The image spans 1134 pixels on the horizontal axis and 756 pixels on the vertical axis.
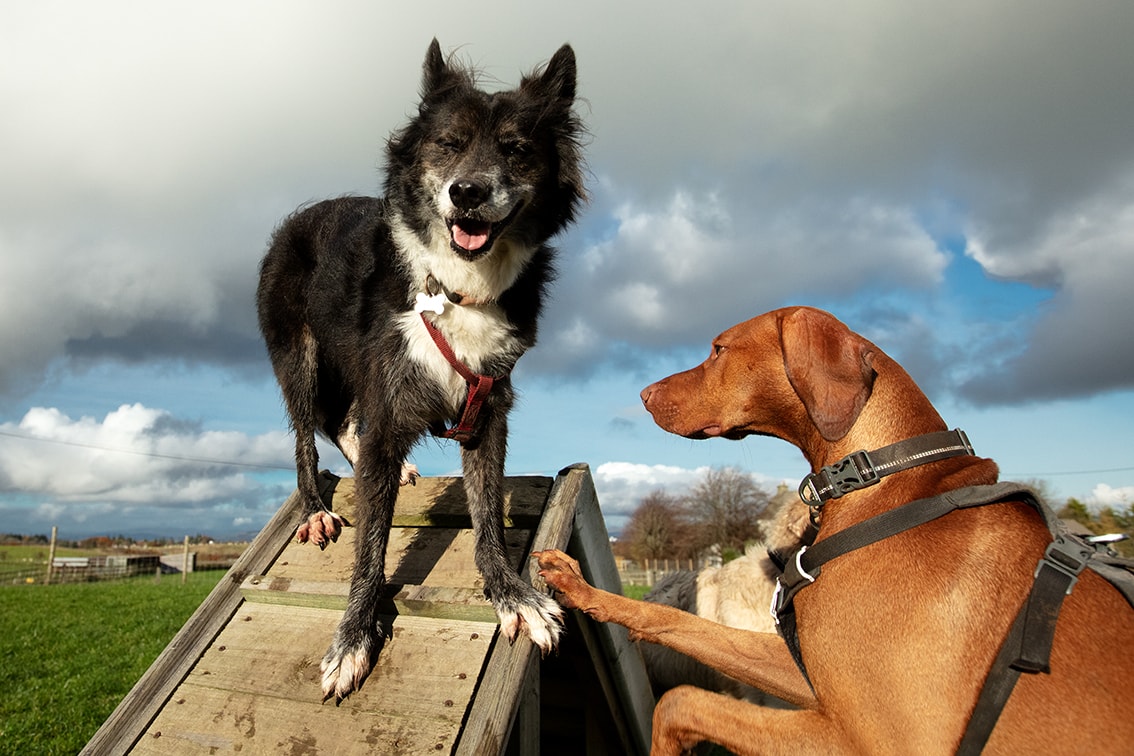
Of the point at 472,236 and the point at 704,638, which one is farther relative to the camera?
the point at 472,236

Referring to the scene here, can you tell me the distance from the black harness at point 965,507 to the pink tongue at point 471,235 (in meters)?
1.82

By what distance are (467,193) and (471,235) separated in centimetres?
22

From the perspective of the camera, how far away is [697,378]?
342 centimetres

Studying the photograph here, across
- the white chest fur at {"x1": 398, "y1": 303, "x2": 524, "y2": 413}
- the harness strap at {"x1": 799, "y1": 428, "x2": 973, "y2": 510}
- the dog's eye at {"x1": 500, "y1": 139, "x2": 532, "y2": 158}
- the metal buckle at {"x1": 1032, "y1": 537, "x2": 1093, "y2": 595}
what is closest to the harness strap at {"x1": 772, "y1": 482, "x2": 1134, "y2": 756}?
the metal buckle at {"x1": 1032, "y1": 537, "x2": 1093, "y2": 595}

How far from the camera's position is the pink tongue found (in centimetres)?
340

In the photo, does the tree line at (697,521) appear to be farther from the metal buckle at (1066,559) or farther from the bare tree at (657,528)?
the metal buckle at (1066,559)

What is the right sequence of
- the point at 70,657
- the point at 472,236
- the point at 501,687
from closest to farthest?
1. the point at 501,687
2. the point at 472,236
3. the point at 70,657

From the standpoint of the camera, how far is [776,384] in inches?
124

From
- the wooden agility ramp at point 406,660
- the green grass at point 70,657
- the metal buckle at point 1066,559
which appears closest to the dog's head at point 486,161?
the wooden agility ramp at point 406,660

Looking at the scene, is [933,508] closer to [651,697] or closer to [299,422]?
[651,697]

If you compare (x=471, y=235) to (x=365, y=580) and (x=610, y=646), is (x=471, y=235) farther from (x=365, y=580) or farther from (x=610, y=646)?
(x=610, y=646)

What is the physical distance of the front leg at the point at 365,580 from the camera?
292cm

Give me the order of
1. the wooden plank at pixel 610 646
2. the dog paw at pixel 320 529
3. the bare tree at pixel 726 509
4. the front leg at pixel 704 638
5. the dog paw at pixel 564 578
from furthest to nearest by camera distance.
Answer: the bare tree at pixel 726 509 → the dog paw at pixel 320 529 → the wooden plank at pixel 610 646 → the dog paw at pixel 564 578 → the front leg at pixel 704 638

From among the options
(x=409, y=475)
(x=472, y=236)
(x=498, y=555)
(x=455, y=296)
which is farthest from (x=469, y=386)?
(x=409, y=475)
